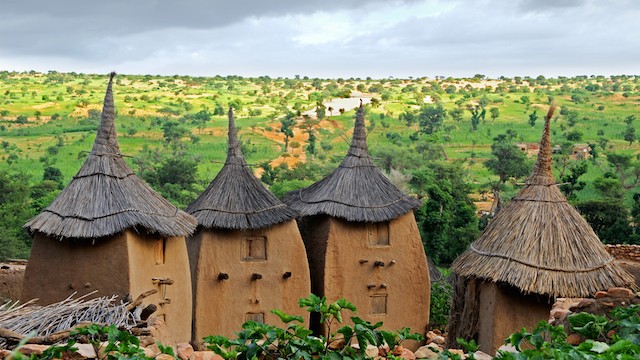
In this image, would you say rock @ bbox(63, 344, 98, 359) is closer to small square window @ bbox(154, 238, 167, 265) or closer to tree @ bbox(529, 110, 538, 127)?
small square window @ bbox(154, 238, 167, 265)

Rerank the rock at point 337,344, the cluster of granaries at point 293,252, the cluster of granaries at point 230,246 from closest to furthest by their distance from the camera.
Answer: the rock at point 337,344 → the cluster of granaries at point 293,252 → the cluster of granaries at point 230,246

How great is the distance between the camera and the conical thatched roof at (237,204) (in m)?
16.2

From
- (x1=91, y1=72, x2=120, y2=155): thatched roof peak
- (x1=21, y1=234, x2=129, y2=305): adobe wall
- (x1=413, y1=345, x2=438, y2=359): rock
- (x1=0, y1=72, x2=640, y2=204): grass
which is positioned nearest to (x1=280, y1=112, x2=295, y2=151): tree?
(x1=0, y1=72, x2=640, y2=204): grass

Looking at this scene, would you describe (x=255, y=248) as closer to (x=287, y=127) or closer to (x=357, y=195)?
(x=357, y=195)

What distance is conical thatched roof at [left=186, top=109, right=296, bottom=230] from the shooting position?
53.2ft

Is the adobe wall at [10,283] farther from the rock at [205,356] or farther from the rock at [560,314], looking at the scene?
the rock at [560,314]

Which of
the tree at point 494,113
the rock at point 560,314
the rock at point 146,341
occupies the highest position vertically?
the rock at point 560,314

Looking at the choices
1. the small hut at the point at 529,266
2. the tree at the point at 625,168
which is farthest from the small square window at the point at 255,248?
the tree at the point at 625,168

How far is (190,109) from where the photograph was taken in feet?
233

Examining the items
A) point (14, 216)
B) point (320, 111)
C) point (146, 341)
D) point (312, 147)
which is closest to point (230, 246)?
point (146, 341)

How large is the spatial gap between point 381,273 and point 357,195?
160 cm

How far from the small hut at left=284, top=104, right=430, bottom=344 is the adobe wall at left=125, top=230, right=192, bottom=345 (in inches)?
141

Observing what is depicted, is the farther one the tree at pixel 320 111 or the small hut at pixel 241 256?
the tree at pixel 320 111

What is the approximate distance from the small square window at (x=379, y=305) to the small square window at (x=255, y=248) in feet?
8.21
